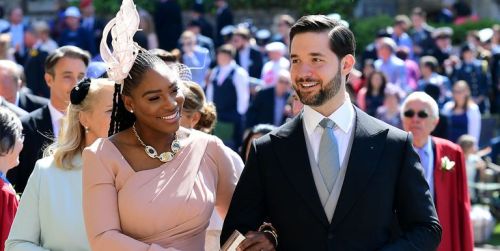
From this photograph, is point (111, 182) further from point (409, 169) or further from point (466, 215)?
point (466, 215)

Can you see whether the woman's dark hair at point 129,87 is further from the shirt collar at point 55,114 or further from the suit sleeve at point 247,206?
the shirt collar at point 55,114

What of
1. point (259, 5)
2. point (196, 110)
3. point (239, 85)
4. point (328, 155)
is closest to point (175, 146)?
point (328, 155)

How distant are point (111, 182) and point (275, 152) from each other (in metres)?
0.66

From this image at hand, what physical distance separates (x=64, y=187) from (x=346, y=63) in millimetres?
1577

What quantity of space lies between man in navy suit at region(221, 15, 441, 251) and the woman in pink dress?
20 centimetres

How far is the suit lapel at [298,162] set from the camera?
13.5 ft

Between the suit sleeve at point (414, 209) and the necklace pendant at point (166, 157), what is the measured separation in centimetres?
92

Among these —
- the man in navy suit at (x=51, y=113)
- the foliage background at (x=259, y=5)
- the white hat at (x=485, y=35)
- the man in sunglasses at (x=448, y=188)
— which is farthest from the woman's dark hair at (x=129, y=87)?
the white hat at (x=485, y=35)

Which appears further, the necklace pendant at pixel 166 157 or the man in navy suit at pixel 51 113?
Answer: the man in navy suit at pixel 51 113

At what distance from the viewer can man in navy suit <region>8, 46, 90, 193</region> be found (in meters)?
6.74

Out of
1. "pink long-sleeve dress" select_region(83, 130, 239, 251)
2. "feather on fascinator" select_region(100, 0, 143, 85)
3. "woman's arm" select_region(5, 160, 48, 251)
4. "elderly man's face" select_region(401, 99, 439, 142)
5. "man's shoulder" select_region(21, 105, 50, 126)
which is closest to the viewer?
"pink long-sleeve dress" select_region(83, 130, 239, 251)

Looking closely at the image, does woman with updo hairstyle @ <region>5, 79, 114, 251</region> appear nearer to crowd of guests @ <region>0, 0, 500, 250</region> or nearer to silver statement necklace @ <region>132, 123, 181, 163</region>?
crowd of guests @ <region>0, 0, 500, 250</region>

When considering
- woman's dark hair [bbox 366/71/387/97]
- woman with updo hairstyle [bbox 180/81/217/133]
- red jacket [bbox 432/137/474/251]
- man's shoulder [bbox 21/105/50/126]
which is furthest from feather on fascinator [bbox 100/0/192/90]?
woman's dark hair [bbox 366/71/387/97]

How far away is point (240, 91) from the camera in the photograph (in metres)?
15.8
